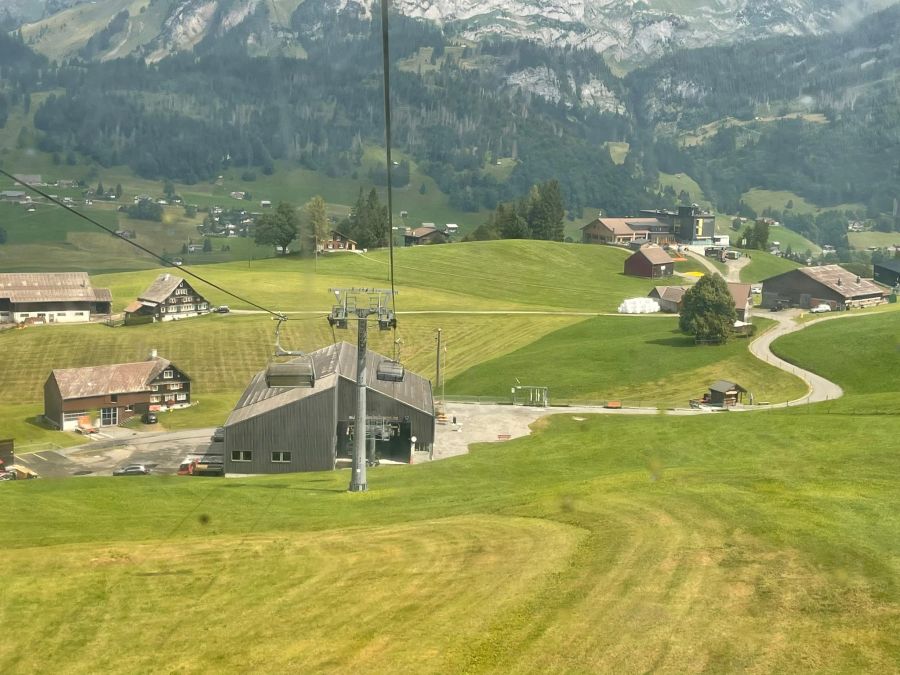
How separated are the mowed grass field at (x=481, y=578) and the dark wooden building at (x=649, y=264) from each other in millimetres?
140870

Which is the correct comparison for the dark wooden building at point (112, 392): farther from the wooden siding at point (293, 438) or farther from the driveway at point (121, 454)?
the wooden siding at point (293, 438)

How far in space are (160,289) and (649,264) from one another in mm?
98344

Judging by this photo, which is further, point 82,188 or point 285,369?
point 285,369

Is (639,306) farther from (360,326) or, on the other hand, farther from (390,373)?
(360,326)

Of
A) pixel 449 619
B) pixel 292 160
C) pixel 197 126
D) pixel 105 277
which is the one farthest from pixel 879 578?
pixel 105 277

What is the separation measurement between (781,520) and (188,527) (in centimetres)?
1751

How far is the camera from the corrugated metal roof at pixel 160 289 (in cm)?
Answer: 10319

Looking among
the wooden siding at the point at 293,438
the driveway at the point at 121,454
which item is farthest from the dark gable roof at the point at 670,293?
the wooden siding at the point at 293,438

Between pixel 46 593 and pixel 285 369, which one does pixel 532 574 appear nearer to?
pixel 46 593

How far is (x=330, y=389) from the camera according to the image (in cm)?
5769

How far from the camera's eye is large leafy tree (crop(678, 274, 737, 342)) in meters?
101

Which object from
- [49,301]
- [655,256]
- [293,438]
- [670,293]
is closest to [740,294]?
[670,293]

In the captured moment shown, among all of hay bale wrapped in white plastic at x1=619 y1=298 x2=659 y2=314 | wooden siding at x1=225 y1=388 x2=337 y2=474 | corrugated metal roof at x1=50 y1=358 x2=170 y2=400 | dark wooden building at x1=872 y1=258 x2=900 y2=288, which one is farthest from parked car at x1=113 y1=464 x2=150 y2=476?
dark wooden building at x1=872 y1=258 x2=900 y2=288

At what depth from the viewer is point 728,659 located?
18.3 meters
